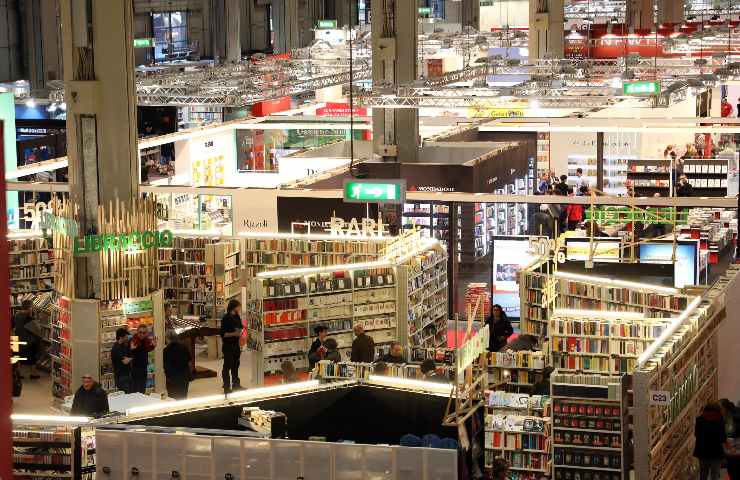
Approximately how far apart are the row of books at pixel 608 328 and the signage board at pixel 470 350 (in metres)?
2.79

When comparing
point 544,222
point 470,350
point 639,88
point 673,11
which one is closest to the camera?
point 470,350

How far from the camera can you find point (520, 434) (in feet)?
42.2

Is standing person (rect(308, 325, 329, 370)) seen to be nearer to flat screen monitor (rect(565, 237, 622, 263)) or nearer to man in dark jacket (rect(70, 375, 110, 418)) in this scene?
man in dark jacket (rect(70, 375, 110, 418))

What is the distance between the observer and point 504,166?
24312 mm

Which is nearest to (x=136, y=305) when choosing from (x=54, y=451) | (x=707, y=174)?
(x=54, y=451)

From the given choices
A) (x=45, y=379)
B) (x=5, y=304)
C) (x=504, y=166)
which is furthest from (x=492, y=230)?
(x=5, y=304)

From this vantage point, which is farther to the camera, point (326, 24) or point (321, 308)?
point (326, 24)

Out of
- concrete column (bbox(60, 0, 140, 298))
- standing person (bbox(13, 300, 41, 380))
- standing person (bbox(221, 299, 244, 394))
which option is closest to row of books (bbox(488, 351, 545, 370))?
standing person (bbox(221, 299, 244, 394))

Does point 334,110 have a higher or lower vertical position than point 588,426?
higher

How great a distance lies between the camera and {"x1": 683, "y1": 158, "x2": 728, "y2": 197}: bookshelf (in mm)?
25641

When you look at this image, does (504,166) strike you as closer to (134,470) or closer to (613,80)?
(613,80)

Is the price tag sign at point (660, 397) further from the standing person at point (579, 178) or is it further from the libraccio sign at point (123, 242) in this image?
the standing person at point (579, 178)

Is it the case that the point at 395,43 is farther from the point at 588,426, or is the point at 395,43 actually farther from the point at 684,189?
the point at 588,426

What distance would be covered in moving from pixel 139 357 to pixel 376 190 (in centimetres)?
408
